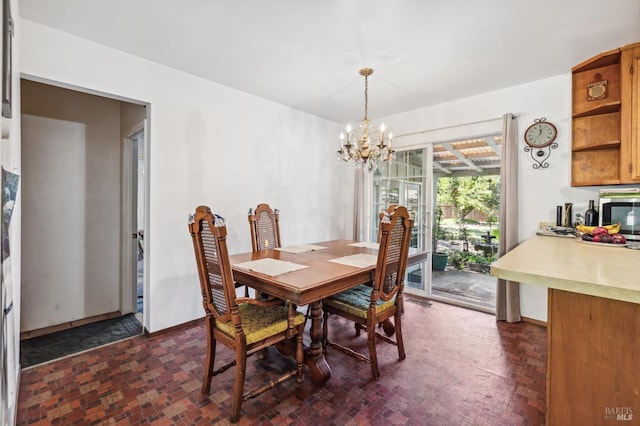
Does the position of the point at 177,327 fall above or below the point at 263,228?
below

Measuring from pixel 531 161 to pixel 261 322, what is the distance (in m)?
3.21

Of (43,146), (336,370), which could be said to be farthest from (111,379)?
(43,146)

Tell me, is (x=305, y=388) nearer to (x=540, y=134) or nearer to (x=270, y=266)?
(x=270, y=266)

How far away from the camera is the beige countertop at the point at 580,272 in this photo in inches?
35.2

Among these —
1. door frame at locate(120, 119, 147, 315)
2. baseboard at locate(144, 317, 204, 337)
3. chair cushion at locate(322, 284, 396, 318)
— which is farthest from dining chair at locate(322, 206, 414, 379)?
door frame at locate(120, 119, 147, 315)

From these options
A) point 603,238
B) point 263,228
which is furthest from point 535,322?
point 263,228

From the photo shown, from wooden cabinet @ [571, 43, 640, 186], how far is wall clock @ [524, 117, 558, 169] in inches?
14.7

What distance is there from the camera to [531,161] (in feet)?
10.2

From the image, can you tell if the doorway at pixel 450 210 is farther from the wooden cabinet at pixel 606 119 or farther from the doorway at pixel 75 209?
the doorway at pixel 75 209

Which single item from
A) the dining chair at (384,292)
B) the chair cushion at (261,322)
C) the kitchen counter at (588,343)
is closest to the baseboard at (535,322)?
the dining chair at (384,292)

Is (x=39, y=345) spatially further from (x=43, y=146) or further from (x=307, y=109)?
(x=307, y=109)

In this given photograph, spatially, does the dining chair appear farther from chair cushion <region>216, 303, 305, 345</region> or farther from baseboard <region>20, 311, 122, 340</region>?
baseboard <region>20, 311, 122, 340</region>

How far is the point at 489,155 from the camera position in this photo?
5539 mm

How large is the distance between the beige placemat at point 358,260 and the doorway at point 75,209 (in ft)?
7.77
